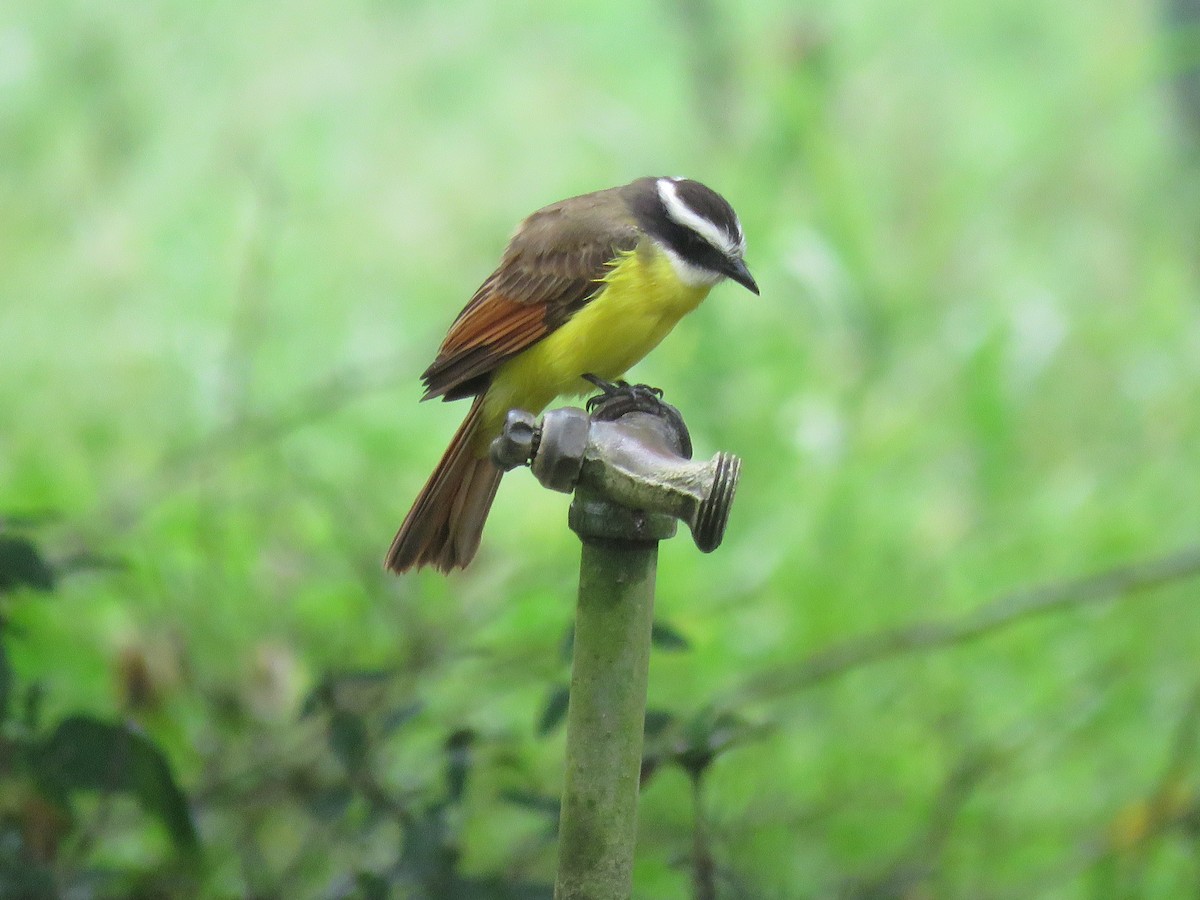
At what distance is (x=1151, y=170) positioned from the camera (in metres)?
7.24

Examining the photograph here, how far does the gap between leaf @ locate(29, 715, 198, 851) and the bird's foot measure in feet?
2.78

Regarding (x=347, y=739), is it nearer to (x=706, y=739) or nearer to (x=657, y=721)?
(x=657, y=721)

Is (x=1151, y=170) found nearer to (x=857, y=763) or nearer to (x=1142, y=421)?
(x=1142, y=421)

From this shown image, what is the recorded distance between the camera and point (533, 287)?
3168 millimetres

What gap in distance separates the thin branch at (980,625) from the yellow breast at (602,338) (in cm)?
72

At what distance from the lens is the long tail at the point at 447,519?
264 cm

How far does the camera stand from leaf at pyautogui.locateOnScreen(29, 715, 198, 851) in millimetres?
2293

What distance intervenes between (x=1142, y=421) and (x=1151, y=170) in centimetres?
227

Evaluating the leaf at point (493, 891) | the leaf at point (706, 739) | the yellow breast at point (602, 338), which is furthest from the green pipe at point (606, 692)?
the yellow breast at point (602, 338)

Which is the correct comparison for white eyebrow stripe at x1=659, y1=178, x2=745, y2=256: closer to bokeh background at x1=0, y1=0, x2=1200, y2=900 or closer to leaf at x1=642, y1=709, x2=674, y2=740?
bokeh background at x1=0, y1=0, x2=1200, y2=900

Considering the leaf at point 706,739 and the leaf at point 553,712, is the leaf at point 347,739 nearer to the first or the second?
the leaf at point 553,712

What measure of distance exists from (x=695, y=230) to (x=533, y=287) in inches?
13.8

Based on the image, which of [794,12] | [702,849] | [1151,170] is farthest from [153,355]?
[1151,170]

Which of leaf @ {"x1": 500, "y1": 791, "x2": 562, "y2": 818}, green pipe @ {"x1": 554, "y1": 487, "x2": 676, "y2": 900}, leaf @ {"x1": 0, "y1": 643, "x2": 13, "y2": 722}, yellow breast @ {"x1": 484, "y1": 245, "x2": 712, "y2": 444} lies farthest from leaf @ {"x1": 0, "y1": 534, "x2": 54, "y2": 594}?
yellow breast @ {"x1": 484, "y1": 245, "x2": 712, "y2": 444}
